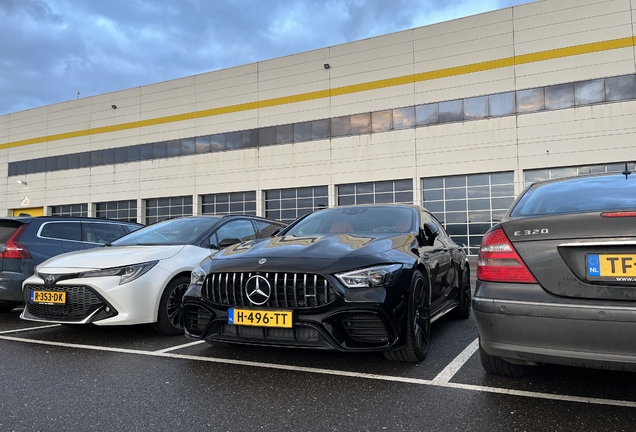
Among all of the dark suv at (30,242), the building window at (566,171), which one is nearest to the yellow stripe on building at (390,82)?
the building window at (566,171)

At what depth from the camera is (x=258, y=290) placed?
3305mm

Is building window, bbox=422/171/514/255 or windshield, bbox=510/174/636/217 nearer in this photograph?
windshield, bbox=510/174/636/217

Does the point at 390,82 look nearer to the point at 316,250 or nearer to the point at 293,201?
the point at 293,201

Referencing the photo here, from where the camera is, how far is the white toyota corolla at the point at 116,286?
14.2 feet

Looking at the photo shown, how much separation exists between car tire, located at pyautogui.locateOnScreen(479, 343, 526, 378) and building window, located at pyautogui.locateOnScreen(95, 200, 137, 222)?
92.7 ft

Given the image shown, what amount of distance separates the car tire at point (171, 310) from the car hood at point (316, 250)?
41.9 inches

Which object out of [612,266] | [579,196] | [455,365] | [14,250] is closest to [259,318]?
[455,365]

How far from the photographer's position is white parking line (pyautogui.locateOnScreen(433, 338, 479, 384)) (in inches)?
124

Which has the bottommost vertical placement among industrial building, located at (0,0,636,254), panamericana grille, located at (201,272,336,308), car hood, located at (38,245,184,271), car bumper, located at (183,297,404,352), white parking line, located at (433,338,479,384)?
white parking line, located at (433,338,479,384)

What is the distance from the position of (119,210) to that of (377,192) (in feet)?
57.1

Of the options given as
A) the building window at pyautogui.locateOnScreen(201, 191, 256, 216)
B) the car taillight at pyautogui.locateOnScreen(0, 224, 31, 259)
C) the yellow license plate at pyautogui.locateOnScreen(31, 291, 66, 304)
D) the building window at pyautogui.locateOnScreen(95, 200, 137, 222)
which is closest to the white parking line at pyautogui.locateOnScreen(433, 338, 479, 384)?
the yellow license plate at pyautogui.locateOnScreen(31, 291, 66, 304)

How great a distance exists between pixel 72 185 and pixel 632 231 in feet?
110

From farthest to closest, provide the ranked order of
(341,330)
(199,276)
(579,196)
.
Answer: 1. (199,276)
2. (341,330)
3. (579,196)

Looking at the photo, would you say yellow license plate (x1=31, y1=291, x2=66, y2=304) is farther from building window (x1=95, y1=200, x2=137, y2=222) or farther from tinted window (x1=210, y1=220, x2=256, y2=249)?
building window (x1=95, y1=200, x2=137, y2=222)
